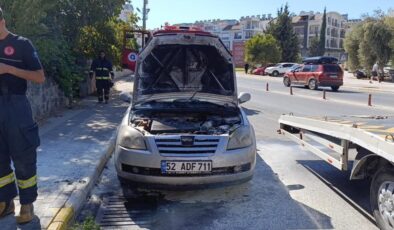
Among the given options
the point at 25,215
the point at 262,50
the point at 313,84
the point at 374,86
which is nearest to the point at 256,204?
the point at 25,215

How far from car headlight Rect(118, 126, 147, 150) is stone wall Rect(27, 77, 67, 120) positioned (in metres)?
5.20

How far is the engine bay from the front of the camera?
5809 millimetres

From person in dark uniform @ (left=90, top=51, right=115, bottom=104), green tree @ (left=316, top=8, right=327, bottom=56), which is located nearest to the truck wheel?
person in dark uniform @ (left=90, top=51, right=115, bottom=104)

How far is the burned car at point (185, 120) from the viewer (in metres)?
5.40

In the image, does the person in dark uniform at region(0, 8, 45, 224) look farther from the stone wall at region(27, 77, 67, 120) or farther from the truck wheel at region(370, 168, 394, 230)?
the stone wall at region(27, 77, 67, 120)

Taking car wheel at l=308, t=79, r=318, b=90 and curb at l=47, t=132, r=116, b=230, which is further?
car wheel at l=308, t=79, r=318, b=90

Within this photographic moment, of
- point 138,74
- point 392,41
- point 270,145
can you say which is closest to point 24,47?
point 138,74

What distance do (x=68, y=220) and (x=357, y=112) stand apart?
A: 43.4ft

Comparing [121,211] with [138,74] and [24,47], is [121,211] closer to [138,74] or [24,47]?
[24,47]

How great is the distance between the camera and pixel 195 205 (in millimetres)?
5711

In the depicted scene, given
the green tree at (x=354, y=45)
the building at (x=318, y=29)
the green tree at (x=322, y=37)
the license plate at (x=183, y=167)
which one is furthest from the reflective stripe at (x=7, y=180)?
the building at (x=318, y=29)

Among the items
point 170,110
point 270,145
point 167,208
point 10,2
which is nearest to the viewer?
point 167,208

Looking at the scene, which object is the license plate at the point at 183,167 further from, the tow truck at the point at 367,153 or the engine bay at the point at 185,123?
the tow truck at the point at 367,153

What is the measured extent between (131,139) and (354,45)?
4369 cm
